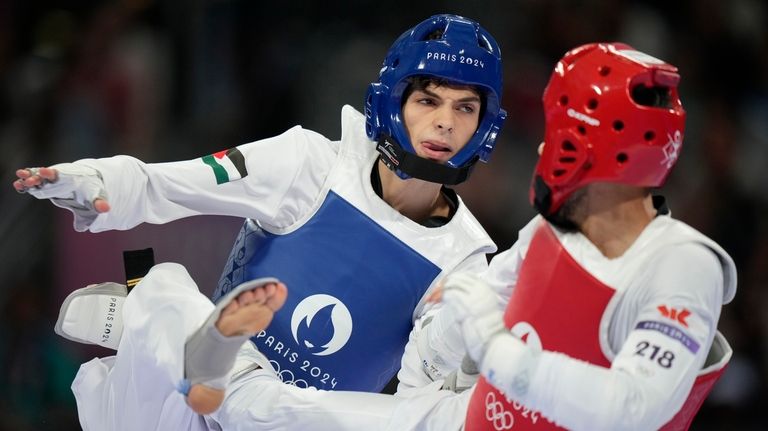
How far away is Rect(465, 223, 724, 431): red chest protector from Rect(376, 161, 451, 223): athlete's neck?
1.36 m

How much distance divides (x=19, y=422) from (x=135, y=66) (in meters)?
2.63

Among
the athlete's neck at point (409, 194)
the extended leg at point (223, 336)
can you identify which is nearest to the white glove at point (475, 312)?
the extended leg at point (223, 336)

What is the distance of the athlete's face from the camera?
4898 millimetres

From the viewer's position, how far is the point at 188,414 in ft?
14.6

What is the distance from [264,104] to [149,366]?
12.5 feet

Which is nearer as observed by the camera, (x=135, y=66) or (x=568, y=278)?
(x=568, y=278)

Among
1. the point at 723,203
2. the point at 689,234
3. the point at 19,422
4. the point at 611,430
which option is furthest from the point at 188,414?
the point at 723,203

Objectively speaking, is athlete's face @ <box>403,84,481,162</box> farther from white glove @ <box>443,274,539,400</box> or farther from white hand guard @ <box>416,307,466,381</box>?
white glove @ <box>443,274,539,400</box>

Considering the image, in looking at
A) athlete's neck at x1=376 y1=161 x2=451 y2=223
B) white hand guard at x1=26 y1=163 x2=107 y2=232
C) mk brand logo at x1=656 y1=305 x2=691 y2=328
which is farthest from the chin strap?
mk brand logo at x1=656 y1=305 x2=691 y2=328

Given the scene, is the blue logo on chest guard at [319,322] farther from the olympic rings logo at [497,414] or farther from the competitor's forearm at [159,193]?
the olympic rings logo at [497,414]

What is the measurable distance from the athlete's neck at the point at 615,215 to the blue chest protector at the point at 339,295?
53.9 inches

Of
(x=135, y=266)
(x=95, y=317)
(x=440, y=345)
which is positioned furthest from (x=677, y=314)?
(x=95, y=317)

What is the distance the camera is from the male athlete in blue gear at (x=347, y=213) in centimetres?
477

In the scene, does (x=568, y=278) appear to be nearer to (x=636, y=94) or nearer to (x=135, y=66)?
(x=636, y=94)
